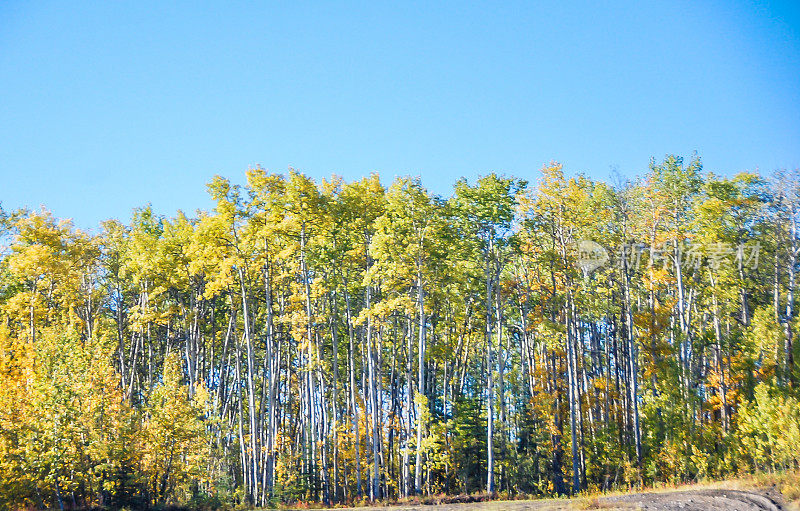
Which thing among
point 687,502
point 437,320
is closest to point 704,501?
point 687,502

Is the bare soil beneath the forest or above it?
beneath

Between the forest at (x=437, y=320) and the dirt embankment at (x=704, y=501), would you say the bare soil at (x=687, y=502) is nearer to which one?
the dirt embankment at (x=704, y=501)

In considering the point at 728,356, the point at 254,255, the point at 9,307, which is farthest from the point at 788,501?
the point at 9,307

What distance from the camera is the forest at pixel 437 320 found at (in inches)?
879

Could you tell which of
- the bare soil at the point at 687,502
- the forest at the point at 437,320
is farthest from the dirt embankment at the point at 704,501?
the forest at the point at 437,320

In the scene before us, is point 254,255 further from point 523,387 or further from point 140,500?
point 523,387

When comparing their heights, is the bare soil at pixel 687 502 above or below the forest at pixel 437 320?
below

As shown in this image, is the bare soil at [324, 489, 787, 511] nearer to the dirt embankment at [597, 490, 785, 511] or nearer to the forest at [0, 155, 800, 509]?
the dirt embankment at [597, 490, 785, 511]

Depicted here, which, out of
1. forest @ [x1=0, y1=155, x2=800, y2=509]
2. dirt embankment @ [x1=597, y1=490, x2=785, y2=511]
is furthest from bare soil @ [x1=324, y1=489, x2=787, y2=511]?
forest @ [x1=0, y1=155, x2=800, y2=509]

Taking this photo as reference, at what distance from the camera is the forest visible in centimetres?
2233

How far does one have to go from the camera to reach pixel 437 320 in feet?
102

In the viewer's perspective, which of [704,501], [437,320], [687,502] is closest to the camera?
[687,502]

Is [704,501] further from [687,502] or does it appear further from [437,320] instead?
[437,320]

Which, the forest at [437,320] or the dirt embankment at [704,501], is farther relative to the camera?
the forest at [437,320]
